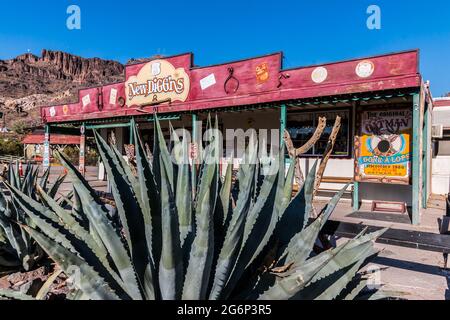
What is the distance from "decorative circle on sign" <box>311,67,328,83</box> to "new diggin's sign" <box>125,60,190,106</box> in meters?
4.36

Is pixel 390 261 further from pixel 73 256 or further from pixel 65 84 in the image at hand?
pixel 65 84

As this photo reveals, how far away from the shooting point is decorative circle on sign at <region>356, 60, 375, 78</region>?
25.7 ft

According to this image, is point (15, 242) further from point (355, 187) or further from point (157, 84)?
point (157, 84)

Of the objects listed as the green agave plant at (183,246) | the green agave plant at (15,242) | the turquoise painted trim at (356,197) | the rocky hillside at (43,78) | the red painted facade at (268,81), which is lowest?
the turquoise painted trim at (356,197)

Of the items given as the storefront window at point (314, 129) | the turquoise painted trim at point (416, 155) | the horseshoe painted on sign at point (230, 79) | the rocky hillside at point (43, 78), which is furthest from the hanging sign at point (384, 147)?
the rocky hillside at point (43, 78)

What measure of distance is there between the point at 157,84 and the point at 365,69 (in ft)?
23.4

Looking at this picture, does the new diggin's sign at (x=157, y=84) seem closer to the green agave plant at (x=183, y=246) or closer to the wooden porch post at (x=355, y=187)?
the wooden porch post at (x=355, y=187)

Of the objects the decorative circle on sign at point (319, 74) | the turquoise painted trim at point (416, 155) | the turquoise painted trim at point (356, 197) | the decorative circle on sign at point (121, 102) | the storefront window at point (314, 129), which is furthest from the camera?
the decorative circle on sign at point (121, 102)

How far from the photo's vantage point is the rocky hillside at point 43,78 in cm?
9350

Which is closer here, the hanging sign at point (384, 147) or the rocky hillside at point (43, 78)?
the hanging sign at point (384, 147)

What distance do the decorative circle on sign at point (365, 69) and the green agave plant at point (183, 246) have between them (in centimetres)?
705

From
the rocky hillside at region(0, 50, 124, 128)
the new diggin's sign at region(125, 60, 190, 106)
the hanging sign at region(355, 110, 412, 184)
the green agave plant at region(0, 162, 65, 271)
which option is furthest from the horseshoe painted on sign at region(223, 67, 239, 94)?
the rocky hillside at region(0, 50, 124, 128)

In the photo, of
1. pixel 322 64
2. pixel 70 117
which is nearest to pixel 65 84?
pixel 70 117
